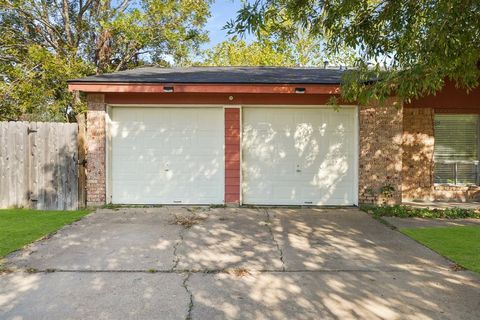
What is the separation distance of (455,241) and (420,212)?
7.62 feet

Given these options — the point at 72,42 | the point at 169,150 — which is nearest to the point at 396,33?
the point at 169,150

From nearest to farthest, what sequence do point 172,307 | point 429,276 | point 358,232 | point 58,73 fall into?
point 172,307
point 429,276
point 358,232
point 58,73

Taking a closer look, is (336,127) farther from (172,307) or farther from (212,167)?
(172,307)

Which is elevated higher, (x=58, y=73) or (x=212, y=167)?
(x=58, y=73)

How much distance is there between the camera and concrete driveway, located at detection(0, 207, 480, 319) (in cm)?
377

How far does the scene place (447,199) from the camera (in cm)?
1036

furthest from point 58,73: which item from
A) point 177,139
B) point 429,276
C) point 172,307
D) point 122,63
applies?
point 429,276

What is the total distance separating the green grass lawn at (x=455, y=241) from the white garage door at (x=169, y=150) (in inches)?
180

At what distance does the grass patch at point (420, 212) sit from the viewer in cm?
829

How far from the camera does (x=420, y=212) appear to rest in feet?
27.8

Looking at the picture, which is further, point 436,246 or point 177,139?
point 177,139

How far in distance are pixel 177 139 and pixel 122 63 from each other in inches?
446

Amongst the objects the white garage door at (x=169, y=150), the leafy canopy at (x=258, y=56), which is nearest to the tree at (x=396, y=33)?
the white garage door at (x=169, y=150)

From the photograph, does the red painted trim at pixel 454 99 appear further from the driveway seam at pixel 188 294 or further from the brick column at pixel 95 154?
the driveway seam at pixel 188 294
